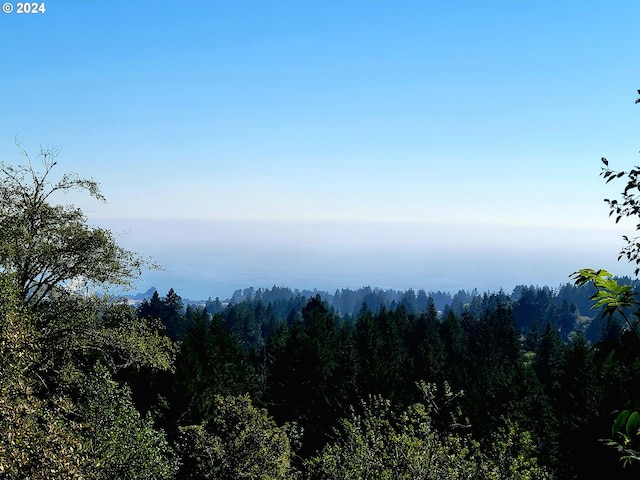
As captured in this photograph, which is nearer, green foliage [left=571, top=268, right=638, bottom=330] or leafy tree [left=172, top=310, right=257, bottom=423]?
green foliage [left=571, top=268, right=638, bottom=330]

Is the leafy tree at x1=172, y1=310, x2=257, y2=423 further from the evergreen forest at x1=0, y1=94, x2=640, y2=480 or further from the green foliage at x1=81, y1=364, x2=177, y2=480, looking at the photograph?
the green foliage at x1=81, y1=364, x2=177, y2=480

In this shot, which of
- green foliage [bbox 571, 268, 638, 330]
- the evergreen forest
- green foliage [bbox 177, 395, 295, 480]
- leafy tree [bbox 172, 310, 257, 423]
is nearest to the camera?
green foliage [bbox 571, 268, 638, 330]

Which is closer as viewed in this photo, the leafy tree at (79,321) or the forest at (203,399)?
the forest at (203,399)

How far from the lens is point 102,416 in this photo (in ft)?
63.5

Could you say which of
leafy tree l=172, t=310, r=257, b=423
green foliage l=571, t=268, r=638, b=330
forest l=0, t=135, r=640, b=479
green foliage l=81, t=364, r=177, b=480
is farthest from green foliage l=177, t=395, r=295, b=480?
green foliage l=571, t=268, r=638, b=330

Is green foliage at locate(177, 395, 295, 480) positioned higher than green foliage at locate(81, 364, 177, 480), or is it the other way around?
green foliage at locate(81, 364, 177, 480)

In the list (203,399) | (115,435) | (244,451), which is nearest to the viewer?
(115,435)

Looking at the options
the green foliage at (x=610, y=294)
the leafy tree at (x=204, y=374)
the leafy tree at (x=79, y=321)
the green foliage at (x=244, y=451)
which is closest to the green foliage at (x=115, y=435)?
the leafy tree at (x=79, y=321)

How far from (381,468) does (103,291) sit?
46.5ft

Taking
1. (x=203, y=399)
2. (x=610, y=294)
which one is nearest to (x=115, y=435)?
(x=610, y=294)

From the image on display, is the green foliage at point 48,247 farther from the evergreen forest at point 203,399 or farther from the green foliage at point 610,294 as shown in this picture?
the green foliage at point 610,294

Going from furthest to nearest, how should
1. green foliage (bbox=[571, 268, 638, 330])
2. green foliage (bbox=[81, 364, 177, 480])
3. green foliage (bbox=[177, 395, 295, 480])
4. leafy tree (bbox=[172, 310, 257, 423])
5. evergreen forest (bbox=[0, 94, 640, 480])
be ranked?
leafy tree (bbox=[172, 310, 257, 423]) → green foliage (bbox=[177, 395, 295, 480]) → green foliage (bbox=[81, 364, 177, 480]) → evergreen forest (bbox=[0, 94, 640, 480]) → green foliage (bbox=[571, 268, 638, 330])

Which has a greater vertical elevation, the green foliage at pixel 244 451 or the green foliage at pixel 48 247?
the green foliage at pixel 48 247

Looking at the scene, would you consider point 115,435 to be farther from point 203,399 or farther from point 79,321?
point 203,399
